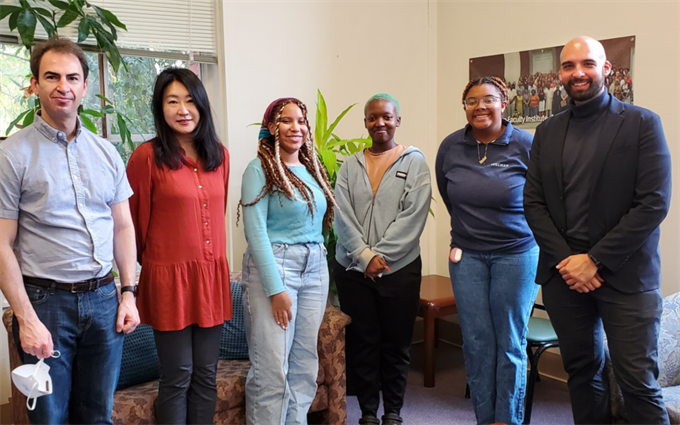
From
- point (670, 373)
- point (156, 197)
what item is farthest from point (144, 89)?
point (670, 373)

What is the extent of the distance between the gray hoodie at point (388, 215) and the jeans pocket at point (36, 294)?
1.28 meters

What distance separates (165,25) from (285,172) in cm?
158

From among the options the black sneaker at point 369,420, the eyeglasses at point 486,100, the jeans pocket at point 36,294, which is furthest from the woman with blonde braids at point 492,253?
the jeans pocket at point 36,294

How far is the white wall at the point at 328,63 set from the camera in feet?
11.3

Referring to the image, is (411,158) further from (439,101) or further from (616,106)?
(439,101)

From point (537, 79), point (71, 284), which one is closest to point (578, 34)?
point (537, 79)

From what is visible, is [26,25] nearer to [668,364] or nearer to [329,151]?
[329,151]

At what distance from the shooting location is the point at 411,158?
261cm

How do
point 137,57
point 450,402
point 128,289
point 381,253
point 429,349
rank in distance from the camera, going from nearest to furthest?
point 128,289
point 381,253
point 450,402
point 137,57
point 429,349

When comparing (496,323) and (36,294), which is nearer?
(36,294)

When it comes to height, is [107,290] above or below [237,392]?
above

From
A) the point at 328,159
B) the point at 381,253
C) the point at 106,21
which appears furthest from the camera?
the point at 328,159

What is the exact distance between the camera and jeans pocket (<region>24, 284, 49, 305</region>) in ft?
5.32

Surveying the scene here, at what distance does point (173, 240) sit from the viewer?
78.0 inches
